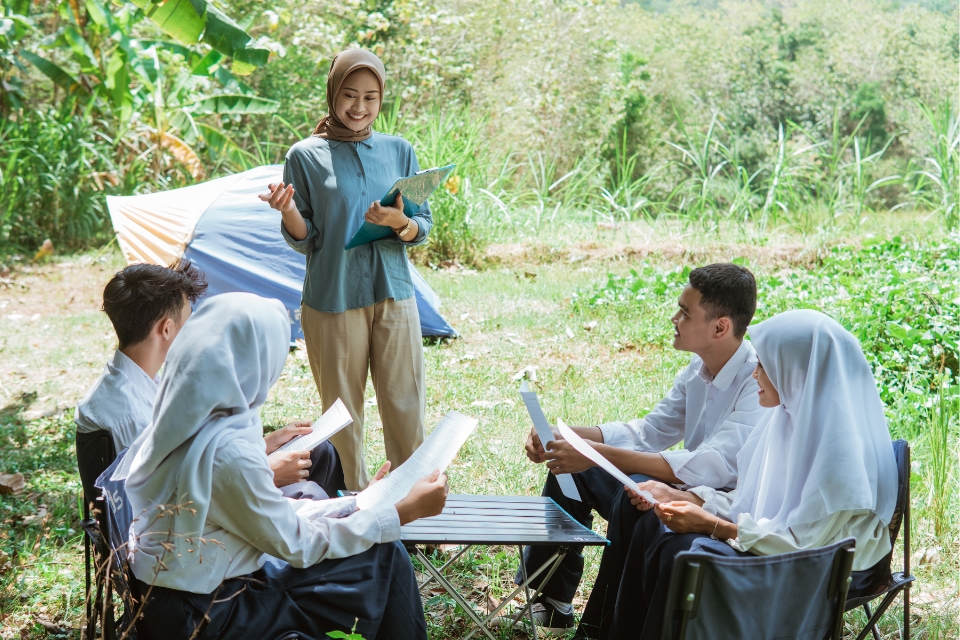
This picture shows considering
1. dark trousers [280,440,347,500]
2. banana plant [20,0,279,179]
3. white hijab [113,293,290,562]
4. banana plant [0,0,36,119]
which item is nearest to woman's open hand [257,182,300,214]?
dark trousers [280,440,347,500]

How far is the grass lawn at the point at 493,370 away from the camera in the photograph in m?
3.31

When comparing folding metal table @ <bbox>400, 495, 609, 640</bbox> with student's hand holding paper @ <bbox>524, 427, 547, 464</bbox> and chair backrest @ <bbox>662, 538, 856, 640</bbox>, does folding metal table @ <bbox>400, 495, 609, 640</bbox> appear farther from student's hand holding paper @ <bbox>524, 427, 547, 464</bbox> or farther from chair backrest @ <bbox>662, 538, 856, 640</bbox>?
chair backrest @ <bbox>662, 538, 856, 640</bbox>

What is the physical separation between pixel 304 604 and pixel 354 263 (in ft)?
5.45

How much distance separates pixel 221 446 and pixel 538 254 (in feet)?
25.6

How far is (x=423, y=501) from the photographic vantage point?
2211 millimetres

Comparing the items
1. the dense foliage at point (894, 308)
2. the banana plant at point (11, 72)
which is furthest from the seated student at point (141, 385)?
the banana plant at point (11, 72)

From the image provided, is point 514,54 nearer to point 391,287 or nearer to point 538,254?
point 538,254

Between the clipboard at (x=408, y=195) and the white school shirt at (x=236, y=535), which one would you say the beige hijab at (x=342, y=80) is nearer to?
the clipboard at (x=408, y=195)

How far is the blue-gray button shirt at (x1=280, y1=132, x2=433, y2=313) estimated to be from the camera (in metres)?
3.42

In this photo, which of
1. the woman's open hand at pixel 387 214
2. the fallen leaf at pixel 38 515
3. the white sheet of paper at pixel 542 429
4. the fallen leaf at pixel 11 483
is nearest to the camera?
the white sheet of paper at pixel 542 429

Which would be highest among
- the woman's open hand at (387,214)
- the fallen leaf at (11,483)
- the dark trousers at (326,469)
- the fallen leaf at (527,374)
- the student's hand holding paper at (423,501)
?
the woman's open hand at (387,214)

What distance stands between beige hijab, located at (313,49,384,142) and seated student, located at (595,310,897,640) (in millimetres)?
1834

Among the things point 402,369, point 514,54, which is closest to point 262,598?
point 402,369

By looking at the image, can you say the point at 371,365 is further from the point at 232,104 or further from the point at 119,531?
the point at 232,104
